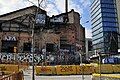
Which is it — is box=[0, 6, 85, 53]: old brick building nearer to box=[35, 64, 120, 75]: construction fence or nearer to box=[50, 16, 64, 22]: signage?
box=[50, 16, 64, 22]: signage

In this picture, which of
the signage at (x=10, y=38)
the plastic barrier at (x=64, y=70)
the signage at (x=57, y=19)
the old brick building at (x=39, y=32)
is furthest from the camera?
the signage at (x=57, y=19)

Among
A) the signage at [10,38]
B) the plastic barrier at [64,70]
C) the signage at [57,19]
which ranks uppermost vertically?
the signage at [57,19]

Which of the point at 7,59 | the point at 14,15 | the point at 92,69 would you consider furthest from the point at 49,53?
the point at 92,69

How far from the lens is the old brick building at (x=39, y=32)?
6156cm

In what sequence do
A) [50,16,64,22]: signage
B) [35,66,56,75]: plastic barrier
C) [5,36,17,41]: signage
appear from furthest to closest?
[50,16,64,22]: signage < [5,36,17,41]: signage < [35,66,56,75]: plastic barrier

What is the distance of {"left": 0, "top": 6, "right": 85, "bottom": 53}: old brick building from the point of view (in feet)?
202

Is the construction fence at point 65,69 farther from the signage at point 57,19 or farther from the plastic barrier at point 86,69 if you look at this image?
the signage at point 57,19

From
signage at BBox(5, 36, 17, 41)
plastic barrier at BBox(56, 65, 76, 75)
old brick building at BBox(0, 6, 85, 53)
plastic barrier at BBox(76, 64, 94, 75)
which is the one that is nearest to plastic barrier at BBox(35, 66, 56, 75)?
plastic barrier at BBox(56, 65, 76, 75)

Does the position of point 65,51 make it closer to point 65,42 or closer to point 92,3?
point 65,42

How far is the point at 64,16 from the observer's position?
230 ft

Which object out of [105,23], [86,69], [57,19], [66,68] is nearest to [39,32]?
[57,19]

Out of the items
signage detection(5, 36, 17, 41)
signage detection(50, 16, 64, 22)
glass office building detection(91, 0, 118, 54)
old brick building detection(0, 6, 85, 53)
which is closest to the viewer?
signage detection(5, 36, 17, 41)

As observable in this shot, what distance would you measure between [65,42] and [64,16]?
8.78 metres

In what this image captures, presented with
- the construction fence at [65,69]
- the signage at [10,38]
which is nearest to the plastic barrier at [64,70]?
the construction fence at [65,69]
